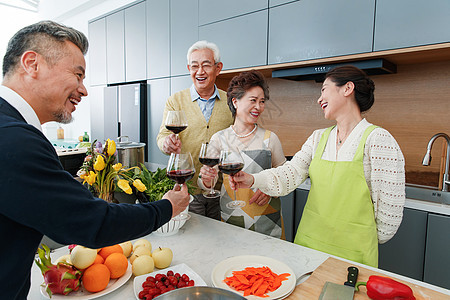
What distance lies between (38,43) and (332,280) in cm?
107

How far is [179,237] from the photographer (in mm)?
1337

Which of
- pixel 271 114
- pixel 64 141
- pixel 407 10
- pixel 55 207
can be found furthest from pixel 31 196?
pixel 64 141

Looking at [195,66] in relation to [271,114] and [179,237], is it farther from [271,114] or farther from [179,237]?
[271,114]

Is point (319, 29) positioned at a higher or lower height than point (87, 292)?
higher

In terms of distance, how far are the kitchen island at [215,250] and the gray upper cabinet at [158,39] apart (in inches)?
108

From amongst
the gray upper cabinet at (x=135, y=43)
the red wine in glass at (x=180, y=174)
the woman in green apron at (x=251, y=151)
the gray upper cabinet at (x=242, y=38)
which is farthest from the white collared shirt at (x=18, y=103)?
the gray upper cabinet at (x=135, y=43)

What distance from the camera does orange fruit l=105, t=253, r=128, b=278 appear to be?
96 centimetres

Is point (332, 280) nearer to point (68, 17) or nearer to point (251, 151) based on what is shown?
point (251, 151)

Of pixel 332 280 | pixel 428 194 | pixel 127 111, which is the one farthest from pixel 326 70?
pixel 127 111

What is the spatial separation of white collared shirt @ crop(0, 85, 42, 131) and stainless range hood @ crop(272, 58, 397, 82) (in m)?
2.20

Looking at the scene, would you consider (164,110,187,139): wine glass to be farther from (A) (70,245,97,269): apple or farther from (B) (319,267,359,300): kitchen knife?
(B) (319,267,359,300): kitchen knife

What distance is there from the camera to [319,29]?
252 centimetres

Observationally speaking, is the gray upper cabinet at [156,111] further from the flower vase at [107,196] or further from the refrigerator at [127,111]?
the flower vase at [107,196]

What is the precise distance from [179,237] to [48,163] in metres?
0.75
